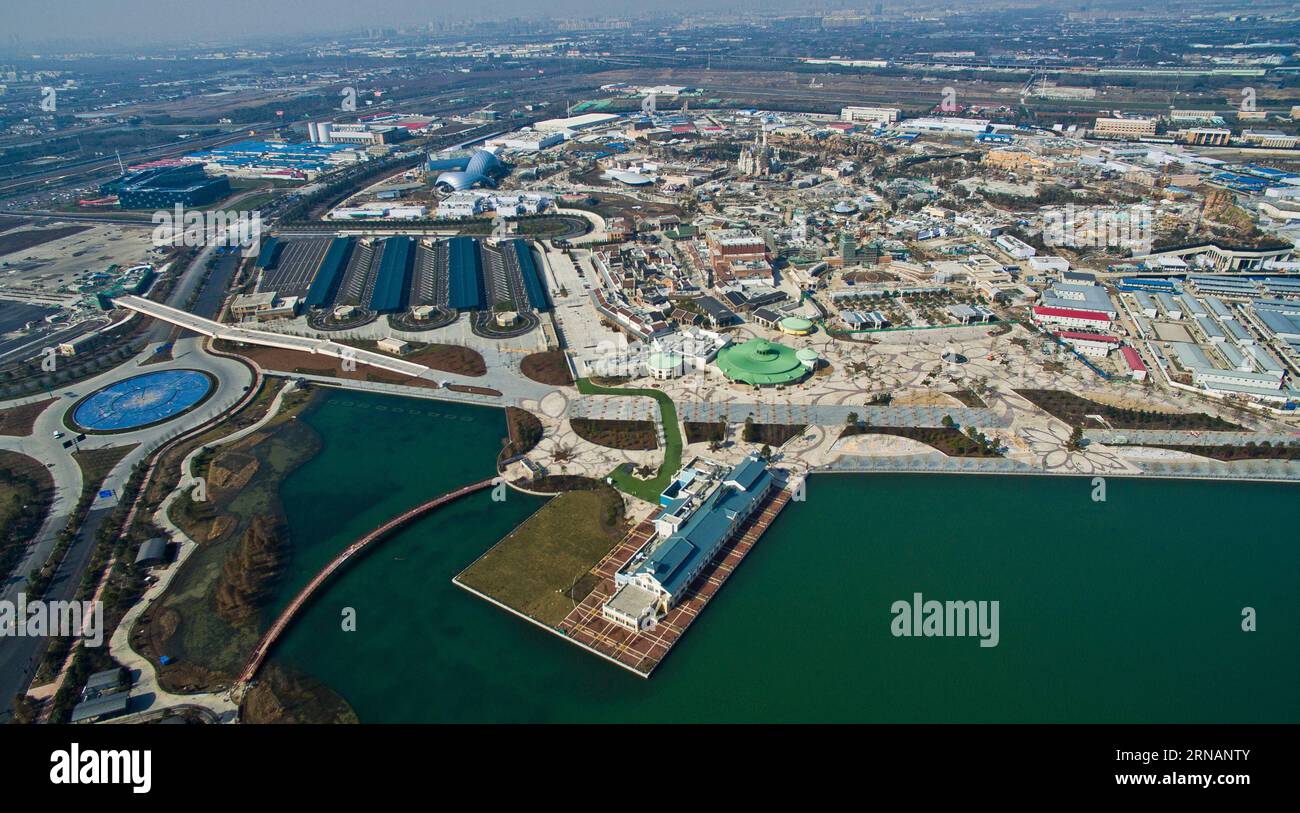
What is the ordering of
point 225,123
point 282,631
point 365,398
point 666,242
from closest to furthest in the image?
1. point 282,631
2. point 365,398
3. point 666,242
4. point 225,123

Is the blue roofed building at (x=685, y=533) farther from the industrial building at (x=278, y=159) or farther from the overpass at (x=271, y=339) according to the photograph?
the industrial building at (x=278, y=159)

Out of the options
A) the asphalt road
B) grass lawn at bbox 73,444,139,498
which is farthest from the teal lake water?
grass lawn at bbox 73,444,139,498

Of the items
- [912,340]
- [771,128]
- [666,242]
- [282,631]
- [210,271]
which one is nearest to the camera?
[282,631]

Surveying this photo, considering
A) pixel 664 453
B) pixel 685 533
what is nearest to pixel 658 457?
pixel 664 453

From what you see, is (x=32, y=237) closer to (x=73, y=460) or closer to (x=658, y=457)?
(x=73, y=460)

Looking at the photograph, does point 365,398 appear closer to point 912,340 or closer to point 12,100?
point 912,340

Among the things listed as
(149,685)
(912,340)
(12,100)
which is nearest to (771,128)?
(912,340)

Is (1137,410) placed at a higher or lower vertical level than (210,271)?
lower

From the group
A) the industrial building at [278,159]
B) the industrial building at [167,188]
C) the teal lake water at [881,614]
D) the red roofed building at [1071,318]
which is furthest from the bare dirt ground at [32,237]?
the red roofed building at [1071,318]
